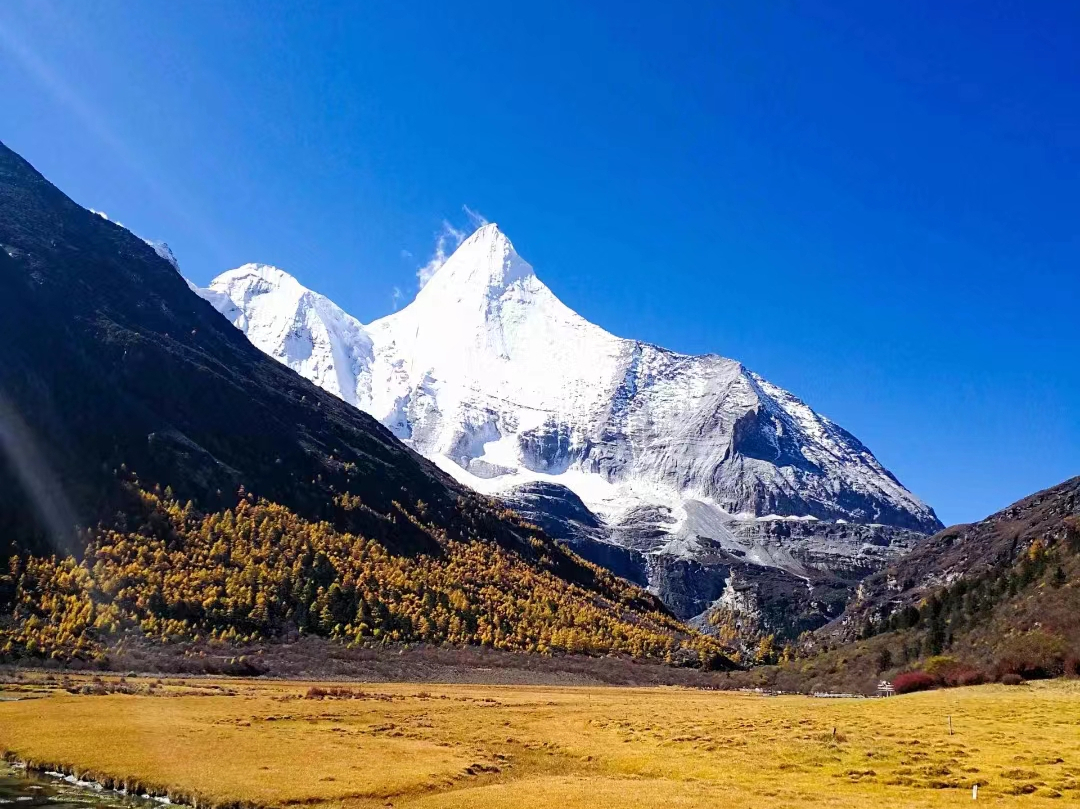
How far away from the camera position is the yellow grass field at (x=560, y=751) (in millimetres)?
43500

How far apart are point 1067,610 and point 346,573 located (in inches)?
5666

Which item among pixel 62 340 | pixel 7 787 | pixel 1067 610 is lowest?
pixel 7 787

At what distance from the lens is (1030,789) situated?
135 ft

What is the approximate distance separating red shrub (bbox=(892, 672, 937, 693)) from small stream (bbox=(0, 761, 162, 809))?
10220 cm

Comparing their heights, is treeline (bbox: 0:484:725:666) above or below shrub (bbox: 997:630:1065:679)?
below

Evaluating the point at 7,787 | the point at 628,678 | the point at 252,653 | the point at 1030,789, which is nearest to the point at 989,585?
Result: the point at 628,678

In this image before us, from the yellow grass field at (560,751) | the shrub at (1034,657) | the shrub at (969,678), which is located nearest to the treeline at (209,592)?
the yellow grass field at (560,751)

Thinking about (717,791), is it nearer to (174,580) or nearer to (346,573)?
(174,580)

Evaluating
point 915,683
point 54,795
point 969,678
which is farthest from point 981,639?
point 54,795

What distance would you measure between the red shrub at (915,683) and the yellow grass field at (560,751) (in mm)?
23526

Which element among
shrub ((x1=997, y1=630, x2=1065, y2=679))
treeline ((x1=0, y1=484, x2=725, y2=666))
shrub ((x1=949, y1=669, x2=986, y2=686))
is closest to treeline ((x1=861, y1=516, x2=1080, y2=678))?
shrub ((x1=997, y1=630, x2=1065, y2=679))

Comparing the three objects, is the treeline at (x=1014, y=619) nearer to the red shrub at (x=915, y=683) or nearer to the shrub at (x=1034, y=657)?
the shrub at (x=1034, y=657)

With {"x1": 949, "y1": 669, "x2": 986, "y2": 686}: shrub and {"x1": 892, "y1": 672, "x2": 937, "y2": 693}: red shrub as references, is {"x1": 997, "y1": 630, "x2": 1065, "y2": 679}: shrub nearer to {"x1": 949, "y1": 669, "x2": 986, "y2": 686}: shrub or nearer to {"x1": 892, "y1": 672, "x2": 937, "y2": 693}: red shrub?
{"x1": 949, "y1": 669, "x2": 986, "y2": 686}: shrub

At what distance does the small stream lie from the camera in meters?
44.2
